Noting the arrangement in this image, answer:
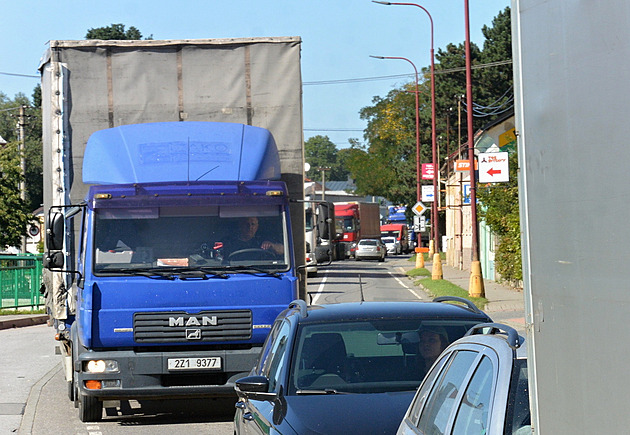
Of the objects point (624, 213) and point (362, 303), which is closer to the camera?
point (624, 213)

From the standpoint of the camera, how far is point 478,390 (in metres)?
3.56

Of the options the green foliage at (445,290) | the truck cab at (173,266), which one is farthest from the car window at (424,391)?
the green foliage at (445,290)

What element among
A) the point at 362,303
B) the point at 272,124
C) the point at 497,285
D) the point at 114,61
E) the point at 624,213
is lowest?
the point at 497,285

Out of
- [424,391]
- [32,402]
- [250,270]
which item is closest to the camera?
[424,391]

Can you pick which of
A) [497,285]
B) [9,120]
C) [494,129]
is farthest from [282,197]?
[9,120]

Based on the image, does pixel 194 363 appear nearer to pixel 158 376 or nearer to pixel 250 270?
pixel 158 376

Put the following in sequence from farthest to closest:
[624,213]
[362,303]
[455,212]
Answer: [455,212], [362,303], [624,213]

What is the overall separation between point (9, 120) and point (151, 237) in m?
113

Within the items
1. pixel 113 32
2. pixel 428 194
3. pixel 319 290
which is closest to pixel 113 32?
pixel 113 32

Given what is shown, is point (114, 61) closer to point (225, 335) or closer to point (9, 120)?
point (225, 335)

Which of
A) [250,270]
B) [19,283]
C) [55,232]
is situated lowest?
[19,283]

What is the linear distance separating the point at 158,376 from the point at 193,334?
0.53 meters

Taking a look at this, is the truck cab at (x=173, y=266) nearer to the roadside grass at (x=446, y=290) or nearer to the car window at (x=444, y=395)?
the car window at (x=444, y=395)

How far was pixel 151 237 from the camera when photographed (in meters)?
9.81
